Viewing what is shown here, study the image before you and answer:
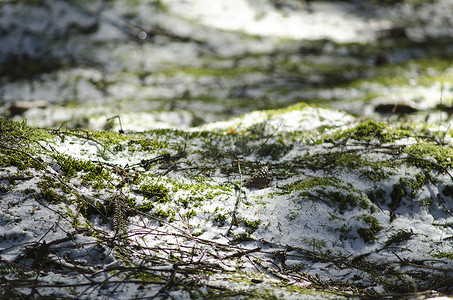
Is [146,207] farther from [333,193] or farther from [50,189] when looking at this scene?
[333,193]

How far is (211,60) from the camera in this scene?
31.3ft

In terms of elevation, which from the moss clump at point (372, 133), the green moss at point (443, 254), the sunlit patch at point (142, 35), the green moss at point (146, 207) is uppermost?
the sunlit patch at point (142, 35)

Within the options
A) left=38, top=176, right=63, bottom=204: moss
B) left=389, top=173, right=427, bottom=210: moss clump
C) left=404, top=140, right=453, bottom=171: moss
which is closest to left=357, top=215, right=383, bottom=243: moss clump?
left=389, top=173, right=427, bottom=210: moss clump

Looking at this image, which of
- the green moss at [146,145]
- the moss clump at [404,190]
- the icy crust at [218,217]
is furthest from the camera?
the green moss at [146,145]

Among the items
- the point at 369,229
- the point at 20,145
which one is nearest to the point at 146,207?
the point at 20,145

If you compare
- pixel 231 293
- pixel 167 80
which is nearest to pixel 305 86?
pixel 167 80

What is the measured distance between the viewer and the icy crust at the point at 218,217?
1.77m

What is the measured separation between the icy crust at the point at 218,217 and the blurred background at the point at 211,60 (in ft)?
9.47

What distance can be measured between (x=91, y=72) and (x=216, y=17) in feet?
17.9

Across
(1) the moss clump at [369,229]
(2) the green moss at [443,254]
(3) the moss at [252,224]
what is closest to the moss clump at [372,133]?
(1) the moss clump at [369,229]

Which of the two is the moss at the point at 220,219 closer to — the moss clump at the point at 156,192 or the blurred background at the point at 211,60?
the moss clump at the point at 156,192

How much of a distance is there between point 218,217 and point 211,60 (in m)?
8.04

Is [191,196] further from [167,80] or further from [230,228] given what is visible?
[167,80]

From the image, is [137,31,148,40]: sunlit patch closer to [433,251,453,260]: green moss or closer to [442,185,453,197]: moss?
[442,185,453,197]: moss
